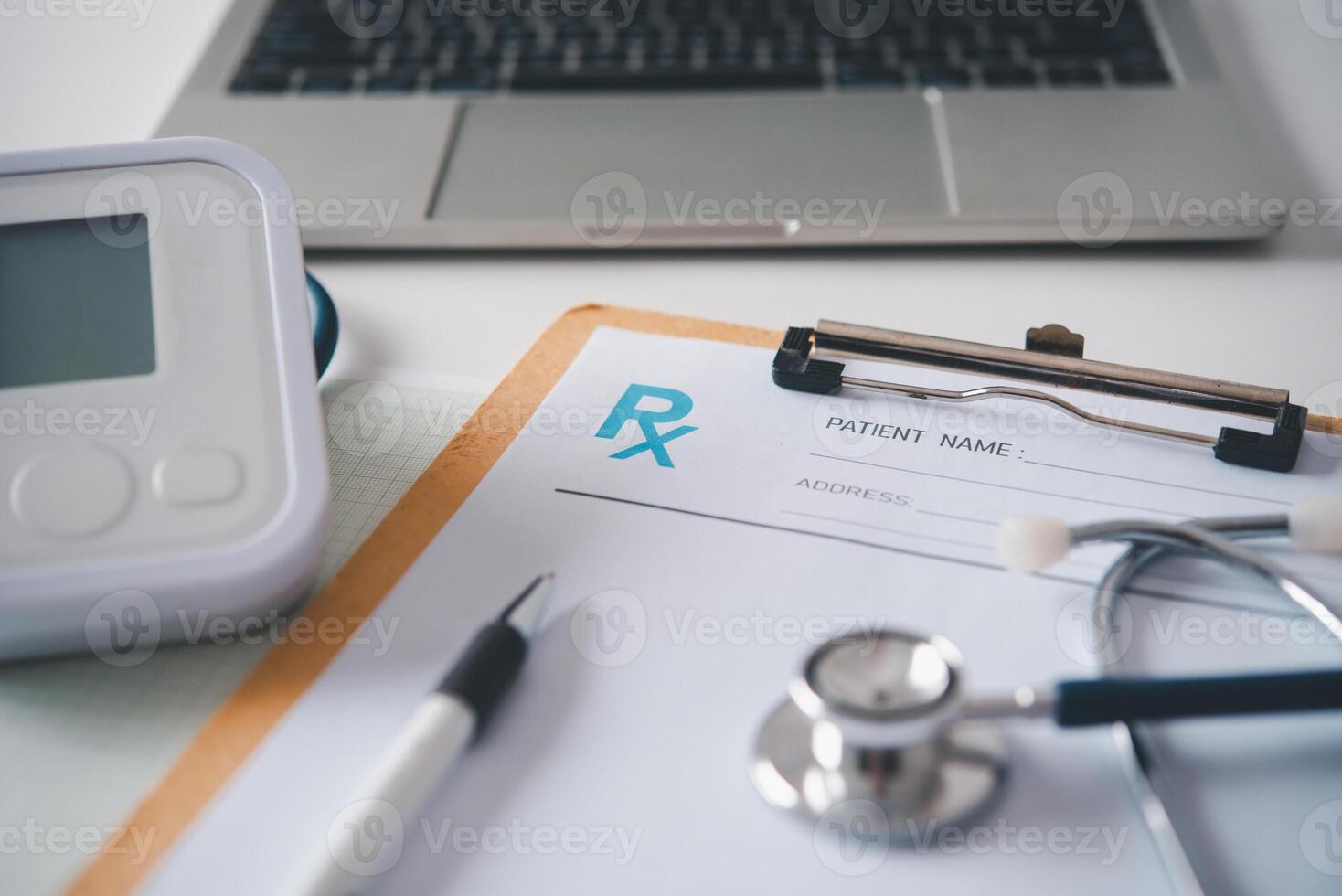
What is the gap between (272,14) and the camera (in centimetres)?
71

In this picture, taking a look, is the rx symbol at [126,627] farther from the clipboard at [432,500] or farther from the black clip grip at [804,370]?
the black clip grip at [804,370]

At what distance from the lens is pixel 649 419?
18.3 inches

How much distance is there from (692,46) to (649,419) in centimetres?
32

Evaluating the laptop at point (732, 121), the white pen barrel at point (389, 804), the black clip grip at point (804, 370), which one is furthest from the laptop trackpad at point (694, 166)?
the white pen barrel at point (389, 804)

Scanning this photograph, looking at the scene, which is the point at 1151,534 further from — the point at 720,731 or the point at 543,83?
the point at 543,83

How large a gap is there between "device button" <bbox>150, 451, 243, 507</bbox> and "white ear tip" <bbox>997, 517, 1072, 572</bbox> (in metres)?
Answer: 0.27

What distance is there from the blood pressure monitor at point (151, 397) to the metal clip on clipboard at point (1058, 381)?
214 millimetres

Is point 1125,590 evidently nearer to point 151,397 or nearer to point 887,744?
point 887,744

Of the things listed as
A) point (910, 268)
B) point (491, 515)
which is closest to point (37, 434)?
point (491, 515)

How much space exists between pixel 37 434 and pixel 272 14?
443 millimetres

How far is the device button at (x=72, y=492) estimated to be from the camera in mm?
347


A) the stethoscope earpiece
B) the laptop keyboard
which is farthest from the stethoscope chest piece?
the laptop keyboard

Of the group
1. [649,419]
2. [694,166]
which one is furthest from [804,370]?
[694,166]

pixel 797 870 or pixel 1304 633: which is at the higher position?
pixel 1304 633
